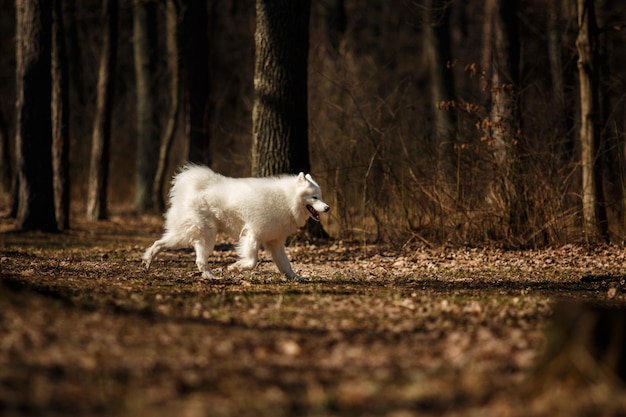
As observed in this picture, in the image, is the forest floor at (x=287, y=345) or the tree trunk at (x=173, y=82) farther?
the tree trunk at (x=173, y=82)

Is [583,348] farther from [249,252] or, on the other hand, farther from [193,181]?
[193,181]

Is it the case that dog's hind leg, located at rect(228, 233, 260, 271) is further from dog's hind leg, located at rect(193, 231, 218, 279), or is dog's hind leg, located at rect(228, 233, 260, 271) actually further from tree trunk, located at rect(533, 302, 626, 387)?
tree trunk, located at rect(533, 302, 626, 387)

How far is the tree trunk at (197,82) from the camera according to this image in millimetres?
22266

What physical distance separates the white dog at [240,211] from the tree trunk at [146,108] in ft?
51.3

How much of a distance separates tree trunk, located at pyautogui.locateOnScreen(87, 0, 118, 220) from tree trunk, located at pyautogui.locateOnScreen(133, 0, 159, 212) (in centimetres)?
431

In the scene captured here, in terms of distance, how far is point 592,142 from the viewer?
14555 mm

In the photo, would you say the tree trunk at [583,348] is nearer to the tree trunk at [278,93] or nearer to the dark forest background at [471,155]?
the dark forest background at [471,155]

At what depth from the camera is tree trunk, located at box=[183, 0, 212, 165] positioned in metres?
22.3

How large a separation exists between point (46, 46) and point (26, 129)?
5.59 feet

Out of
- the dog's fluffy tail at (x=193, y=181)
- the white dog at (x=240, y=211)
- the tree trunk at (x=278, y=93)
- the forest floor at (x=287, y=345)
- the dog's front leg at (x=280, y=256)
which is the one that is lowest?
the forest floor at (x=287, y=345)

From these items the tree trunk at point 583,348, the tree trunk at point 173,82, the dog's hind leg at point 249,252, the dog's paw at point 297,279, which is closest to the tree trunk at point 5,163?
the tree trunk at point 173,82

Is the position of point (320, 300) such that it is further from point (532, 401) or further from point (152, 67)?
point (152, 67)

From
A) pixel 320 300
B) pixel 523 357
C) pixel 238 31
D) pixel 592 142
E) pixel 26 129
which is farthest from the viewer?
pixel 238 31

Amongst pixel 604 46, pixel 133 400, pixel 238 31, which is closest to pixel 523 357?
pixel 133 400
